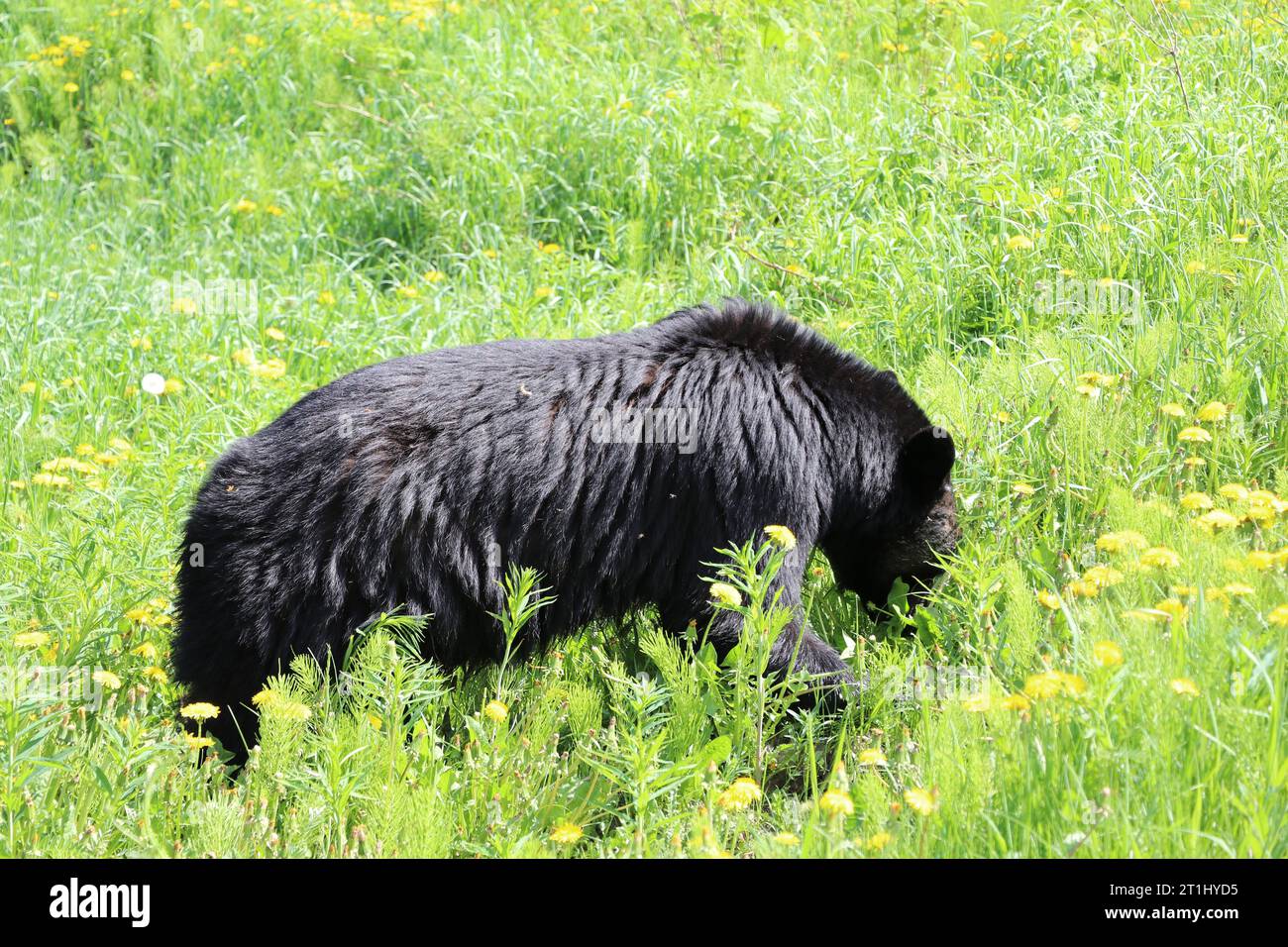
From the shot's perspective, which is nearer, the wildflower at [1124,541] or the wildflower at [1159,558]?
the wildflower at [1159,558]

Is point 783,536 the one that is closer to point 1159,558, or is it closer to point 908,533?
point 1159,558

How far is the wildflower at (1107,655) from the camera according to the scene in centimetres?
263

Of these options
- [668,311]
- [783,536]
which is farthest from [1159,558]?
[668,311]

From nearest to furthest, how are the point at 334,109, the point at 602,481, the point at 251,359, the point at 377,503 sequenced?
the point at 377,503 → the point at 602,481 → the point at 251,359 → the point at 334,109

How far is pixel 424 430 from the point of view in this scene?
3.59 m

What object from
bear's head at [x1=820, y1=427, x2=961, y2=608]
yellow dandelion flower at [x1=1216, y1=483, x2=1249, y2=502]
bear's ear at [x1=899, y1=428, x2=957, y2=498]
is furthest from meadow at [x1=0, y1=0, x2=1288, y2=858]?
bear's ear at [x1=899, y1=428, x2=957, y2=498]

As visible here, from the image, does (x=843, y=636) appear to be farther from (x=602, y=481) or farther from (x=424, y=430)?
(x=424, y=430)

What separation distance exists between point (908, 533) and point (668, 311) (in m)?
2.35

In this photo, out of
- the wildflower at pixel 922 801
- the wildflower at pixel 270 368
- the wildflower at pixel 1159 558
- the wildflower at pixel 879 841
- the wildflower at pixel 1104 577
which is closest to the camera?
the wildflower at pixel 922 801

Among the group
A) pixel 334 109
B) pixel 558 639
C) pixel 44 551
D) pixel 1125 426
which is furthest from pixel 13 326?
pixel 1125 426

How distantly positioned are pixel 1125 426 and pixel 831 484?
1.28m

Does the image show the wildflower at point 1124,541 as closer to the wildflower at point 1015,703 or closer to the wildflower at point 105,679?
the wildflower at point 1015,703

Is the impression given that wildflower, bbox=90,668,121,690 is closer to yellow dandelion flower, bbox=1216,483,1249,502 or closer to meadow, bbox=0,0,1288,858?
meadow, bbox=0,0,1288,858

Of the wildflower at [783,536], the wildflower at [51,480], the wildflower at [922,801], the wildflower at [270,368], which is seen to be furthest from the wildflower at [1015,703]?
the wildflower at [270,368]
